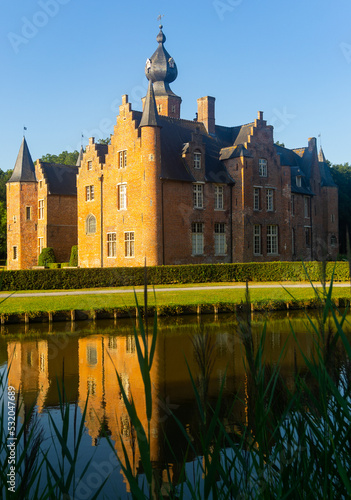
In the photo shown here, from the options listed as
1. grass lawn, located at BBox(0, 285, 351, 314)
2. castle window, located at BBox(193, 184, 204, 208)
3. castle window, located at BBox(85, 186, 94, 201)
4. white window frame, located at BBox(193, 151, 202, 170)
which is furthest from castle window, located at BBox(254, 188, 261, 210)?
grass lawn, located at BBox(0, 285, 351, 314)

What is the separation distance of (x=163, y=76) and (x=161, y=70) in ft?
1.55

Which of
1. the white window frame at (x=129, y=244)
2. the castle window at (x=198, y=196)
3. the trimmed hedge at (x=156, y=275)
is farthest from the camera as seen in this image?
the castle window at (x=198, y=196)

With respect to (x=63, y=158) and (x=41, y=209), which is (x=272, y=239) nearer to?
(x=41, y=209)

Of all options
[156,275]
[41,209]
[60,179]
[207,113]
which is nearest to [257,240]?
[207,113]

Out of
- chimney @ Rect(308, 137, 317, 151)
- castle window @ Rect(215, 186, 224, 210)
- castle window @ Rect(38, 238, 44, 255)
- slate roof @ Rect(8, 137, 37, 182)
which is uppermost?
chimney @ Rect(308, 137, 317, 151)

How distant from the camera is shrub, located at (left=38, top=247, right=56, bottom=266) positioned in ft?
126

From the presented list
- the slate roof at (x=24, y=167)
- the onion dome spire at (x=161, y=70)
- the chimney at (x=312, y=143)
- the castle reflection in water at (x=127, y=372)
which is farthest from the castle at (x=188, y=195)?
the castle reflection in water at (x=127, y=372)

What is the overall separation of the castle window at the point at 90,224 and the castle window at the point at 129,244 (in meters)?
3.71

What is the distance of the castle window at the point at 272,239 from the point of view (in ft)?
111

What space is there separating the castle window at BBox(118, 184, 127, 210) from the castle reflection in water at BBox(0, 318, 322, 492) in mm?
17475

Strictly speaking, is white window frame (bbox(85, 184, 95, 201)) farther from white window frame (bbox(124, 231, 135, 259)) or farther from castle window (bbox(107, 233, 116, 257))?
white window frame (bbox(124, 231, 135, 259))

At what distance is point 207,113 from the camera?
35438mm

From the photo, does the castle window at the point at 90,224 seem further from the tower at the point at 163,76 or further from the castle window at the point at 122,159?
the tower at the point at 163,76

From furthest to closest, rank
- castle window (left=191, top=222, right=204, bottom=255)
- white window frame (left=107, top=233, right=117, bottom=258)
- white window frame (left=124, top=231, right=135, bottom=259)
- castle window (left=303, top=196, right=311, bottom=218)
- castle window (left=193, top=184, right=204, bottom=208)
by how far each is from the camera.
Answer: castle window (left=303, top=196, right=311, bottom=218) → white window frame (left=107, top=233, right=117, bottom=258) → castle window (left=193, top=184, right=204, bottom=208) → castle window (left=191, top=222, right=204, bottom=255) → white window frame (left=124, top=231, right=135, bottom=259)
